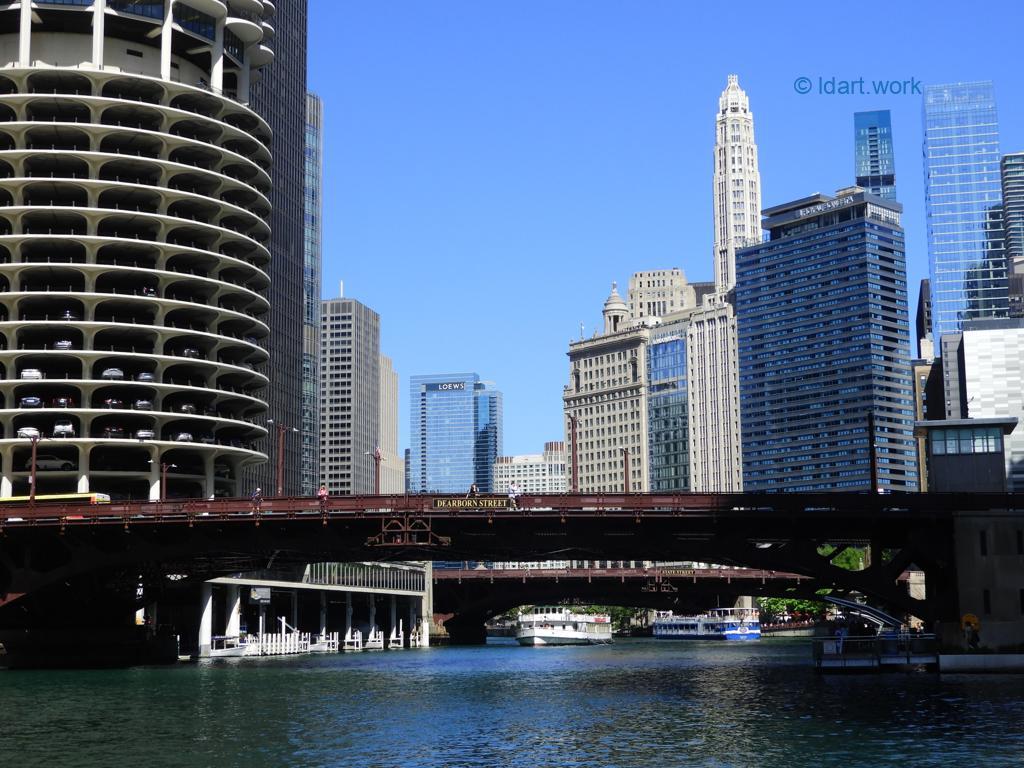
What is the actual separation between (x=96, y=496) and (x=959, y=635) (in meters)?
71.7

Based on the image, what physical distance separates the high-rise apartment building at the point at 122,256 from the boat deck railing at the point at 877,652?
7294 cm

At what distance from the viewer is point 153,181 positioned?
159 metres

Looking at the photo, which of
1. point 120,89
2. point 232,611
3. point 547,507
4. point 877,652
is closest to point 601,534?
point 547,507

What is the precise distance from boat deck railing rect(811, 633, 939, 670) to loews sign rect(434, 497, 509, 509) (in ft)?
89.2

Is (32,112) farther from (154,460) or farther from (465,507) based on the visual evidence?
(465,507)

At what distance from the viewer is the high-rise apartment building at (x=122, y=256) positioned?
150 meters

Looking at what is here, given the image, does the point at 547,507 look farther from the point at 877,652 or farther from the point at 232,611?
the point at 232,611

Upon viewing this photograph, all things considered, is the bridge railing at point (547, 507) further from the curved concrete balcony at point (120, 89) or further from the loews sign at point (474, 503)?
the curved concrete balcony at point (120, 89)

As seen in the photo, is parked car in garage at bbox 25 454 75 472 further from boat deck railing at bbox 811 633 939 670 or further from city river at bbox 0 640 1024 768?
boat deck railing at bbox 811 633 939 670

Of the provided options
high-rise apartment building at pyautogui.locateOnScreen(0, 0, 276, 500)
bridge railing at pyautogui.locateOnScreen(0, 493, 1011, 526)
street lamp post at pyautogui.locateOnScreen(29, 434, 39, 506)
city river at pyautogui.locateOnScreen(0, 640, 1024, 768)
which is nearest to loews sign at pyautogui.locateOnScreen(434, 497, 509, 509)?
bridge railing at pyautogui.locateOnScreen(0, 493, 1011, 526)

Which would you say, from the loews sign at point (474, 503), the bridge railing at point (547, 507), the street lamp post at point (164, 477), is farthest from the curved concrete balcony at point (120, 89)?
the loews sign at point (474, 503)

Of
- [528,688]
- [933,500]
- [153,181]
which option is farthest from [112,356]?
[933,500]

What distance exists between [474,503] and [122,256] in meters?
61.4

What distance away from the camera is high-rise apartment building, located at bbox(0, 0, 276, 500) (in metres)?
150
